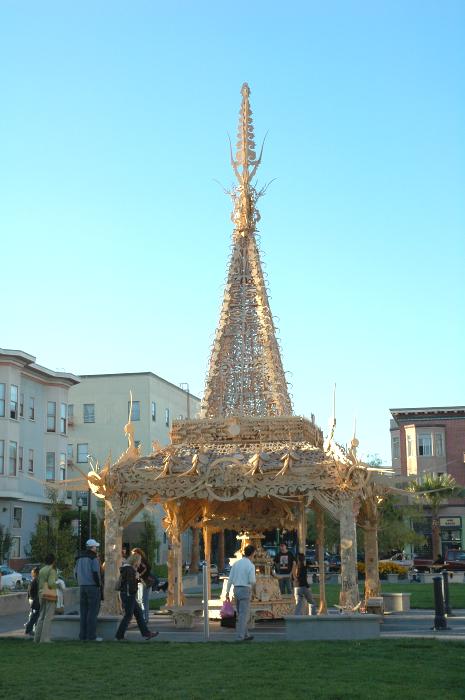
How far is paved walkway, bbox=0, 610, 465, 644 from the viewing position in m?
16.4

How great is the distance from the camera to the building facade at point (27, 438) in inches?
1943

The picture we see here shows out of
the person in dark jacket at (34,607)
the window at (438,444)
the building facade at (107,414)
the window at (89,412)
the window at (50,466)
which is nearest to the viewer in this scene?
the person in dark jacket at (34,607)

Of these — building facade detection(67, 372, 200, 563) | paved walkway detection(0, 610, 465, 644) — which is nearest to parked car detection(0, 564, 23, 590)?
paved walkway detection(0, 610, 465, 644)

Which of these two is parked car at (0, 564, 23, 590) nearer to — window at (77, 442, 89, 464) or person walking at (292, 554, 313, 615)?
person walking at (292, 554, 313, 615)

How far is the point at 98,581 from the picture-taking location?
52.5ft

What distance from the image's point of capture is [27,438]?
5266cm

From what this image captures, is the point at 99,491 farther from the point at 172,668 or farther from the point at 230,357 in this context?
the point at 172,668

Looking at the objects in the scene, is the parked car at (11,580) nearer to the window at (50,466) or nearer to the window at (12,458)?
the window at (12,458)

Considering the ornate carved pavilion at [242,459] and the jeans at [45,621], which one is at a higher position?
the ornate carved pavilion at [242,459]

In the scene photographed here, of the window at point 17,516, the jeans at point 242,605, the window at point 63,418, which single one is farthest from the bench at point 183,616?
the window at point 63,418

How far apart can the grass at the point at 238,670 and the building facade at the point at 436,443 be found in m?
52.8

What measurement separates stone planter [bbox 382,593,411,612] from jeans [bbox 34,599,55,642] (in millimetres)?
10629

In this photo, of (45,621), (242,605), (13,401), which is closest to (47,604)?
(45,621)

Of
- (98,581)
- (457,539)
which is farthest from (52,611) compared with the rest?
(457,539)
